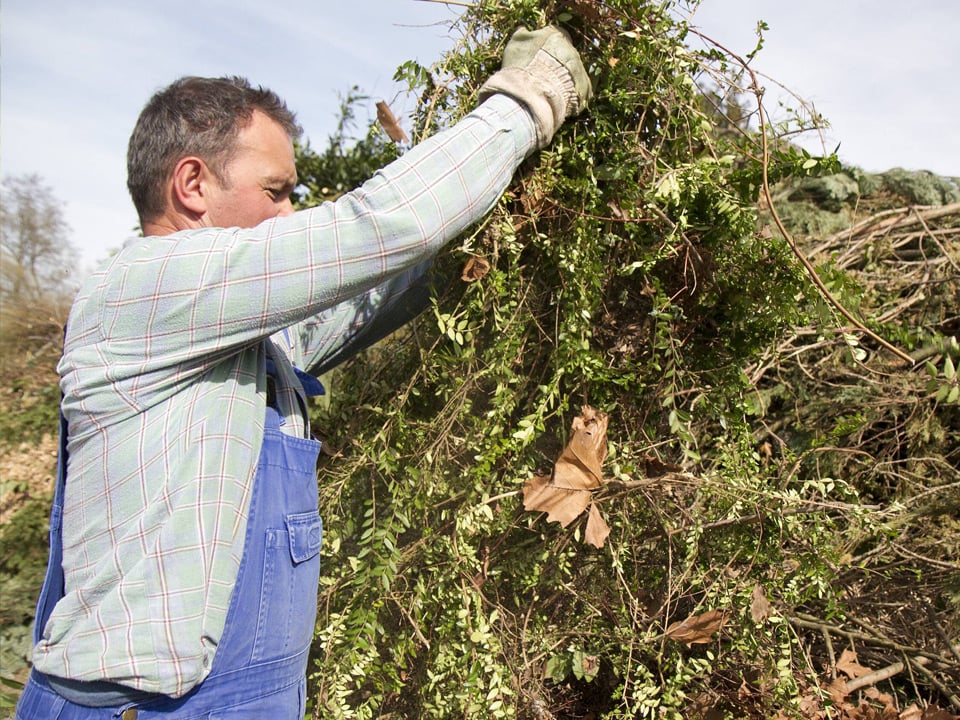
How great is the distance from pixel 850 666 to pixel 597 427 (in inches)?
53.5

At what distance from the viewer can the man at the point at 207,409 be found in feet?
4.67

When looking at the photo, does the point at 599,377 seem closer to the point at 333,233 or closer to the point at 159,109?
the point at 333,233

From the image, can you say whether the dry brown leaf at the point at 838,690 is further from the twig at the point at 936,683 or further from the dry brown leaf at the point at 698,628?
the dry brown leaf at the point at 698,628

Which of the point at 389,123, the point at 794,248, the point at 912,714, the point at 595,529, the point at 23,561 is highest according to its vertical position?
the point at 389,123

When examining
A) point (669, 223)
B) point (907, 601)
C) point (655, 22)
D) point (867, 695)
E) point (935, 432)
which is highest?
point (655, 22)

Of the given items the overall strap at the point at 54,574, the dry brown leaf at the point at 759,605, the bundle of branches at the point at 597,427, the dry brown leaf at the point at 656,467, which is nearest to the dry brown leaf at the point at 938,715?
the bundle of branches at the point at 597,427

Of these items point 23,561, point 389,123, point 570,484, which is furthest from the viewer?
point 23,561

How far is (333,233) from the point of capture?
1.44m

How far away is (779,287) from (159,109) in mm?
1528

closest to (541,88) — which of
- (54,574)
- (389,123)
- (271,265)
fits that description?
(389,123)

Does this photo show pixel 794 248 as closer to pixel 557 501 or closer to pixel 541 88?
pixel 541 88

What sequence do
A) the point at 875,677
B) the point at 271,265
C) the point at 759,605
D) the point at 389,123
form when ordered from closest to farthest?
the point at 271,265 < the point at 759,605 < the point at 389,123 < the point at 875,677

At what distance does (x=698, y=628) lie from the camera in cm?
188

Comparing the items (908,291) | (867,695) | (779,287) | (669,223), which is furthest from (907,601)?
(669,223)
